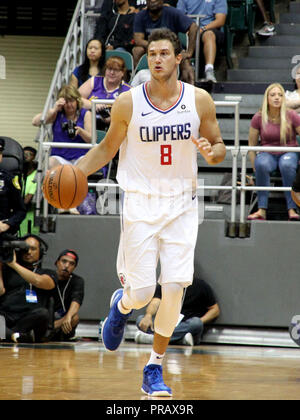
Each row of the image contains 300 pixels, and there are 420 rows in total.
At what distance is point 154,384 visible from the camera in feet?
17.0

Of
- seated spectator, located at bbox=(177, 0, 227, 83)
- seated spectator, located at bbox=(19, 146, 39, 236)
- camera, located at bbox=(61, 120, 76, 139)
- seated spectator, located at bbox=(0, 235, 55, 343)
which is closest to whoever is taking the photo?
seated spectator, located at bbox=(0, 235, 55, 343)

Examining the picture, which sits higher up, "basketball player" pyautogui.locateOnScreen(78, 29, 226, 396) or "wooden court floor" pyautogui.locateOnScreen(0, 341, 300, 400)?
"basketball player" pyautogui.locateOnScreen(78, 29, 226, 396)

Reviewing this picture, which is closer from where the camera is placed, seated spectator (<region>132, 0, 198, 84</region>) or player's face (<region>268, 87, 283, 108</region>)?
player's face (<region>268, 87, 283, 108</region>)

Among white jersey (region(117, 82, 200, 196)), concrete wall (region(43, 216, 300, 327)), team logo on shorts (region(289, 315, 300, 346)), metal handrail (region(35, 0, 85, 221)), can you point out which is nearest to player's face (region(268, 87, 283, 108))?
concrete wall (region(43, 216, 300, 327))

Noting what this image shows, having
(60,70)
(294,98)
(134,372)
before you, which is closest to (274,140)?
(294,98)

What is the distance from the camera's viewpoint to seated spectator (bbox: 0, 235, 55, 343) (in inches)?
346

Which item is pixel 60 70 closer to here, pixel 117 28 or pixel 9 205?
pixel 117 28

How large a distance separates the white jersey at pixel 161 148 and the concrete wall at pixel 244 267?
4.03m

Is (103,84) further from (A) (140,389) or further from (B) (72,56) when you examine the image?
(A) (140,389)

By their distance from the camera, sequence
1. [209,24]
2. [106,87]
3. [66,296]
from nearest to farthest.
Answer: [66,296], [106,87], [209,24]

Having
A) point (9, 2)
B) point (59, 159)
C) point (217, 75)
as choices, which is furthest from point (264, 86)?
point (9, 2)

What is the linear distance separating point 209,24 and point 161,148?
277 inches

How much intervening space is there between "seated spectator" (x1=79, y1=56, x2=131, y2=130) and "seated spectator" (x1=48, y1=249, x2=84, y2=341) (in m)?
1.89

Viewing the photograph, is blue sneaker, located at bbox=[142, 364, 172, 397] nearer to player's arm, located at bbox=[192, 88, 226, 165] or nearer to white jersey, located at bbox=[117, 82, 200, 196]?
white jersey, located at bbox=[117, 82, 200, 196]
